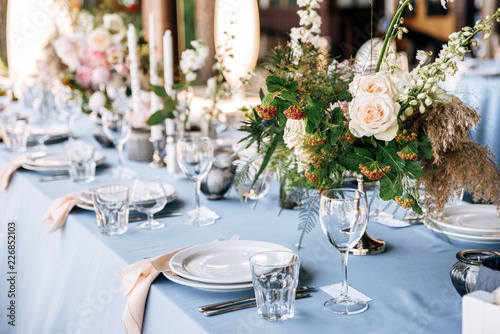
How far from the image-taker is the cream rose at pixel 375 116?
110 centimetres

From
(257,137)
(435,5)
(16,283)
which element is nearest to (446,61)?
(257,137)

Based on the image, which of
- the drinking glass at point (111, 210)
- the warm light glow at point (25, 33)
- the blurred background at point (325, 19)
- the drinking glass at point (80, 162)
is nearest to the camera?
the drinking glass at point (111, 210)

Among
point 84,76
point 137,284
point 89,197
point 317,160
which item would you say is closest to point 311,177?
point 317,160

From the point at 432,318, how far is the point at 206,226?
26.9 inches

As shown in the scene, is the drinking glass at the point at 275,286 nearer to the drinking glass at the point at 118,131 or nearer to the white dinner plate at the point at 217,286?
the white dinner plate at the point at 217,286

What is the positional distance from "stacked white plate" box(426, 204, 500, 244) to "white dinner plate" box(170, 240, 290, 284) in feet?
1.31

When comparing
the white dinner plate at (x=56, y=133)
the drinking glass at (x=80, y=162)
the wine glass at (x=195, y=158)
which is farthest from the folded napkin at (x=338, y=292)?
the white dinner plate at (x=56, y=133)

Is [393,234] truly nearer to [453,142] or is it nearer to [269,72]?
[453,142]

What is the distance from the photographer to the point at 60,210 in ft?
5.42

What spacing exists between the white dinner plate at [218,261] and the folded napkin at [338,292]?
0.11 metres

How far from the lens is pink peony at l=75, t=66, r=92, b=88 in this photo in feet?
8.26

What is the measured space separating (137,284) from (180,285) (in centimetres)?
9

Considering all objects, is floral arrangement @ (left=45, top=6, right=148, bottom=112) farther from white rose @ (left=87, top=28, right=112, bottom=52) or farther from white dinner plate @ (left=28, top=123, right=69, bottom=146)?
white dinner plate @ (left=28, top=123, right=69, bottom=146)

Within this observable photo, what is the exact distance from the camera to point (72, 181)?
6.61 ft
